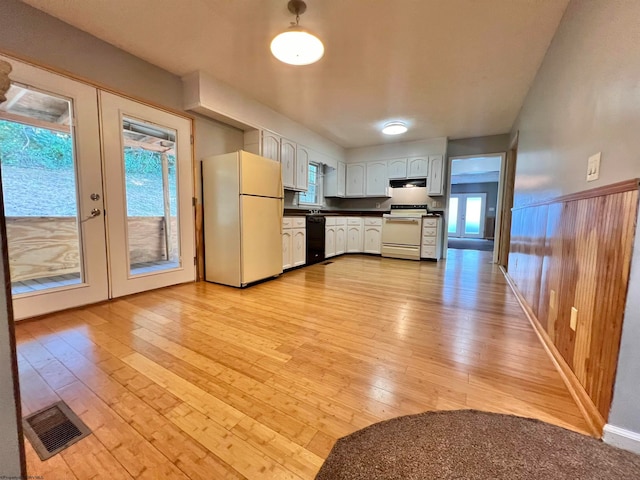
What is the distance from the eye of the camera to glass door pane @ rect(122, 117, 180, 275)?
2779 millimetres

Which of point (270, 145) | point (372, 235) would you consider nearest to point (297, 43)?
point (270, 145)

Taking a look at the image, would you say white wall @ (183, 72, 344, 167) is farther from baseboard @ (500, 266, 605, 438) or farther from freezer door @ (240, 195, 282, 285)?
baseboard @ (500, 266, 605, 438)

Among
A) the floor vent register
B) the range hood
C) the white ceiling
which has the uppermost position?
the white ceiling

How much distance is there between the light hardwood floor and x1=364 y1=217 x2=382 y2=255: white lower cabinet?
311cm

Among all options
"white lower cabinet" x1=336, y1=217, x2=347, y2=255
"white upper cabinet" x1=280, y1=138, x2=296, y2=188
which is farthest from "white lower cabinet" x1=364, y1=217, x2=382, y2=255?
"white upper cabinet" x1=280, y1=138, x2=296, y2=188

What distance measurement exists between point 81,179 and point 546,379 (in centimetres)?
375

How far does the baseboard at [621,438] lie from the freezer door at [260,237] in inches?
114

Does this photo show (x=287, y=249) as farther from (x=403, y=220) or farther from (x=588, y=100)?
(x=588, y=100)

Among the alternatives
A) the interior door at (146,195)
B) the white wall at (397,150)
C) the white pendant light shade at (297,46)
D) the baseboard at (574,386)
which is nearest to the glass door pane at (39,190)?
the interior door at (146,195)

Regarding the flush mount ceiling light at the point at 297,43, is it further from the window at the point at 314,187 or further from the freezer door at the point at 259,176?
the window at the point at 314,187

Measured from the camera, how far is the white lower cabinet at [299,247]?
165 inches

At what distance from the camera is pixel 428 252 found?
5.18 m

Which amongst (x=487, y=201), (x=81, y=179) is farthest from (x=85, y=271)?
(x=487, y=201)

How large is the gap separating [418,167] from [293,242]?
3115 millimetres
